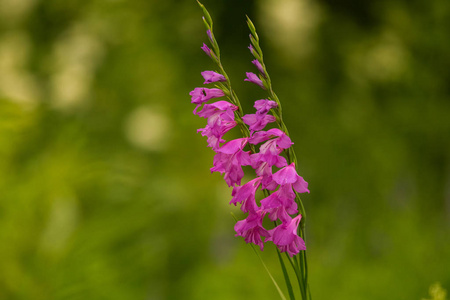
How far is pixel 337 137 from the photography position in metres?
1.69

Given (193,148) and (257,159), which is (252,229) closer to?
(257,159)

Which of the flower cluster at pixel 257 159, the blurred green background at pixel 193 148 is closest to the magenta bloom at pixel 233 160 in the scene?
the flower cluster at pixel 257 159

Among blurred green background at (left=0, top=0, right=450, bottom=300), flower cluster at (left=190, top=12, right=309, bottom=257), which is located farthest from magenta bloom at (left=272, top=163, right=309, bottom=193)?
blurred green background at (left=0, top=0, right=450, bottom=300)

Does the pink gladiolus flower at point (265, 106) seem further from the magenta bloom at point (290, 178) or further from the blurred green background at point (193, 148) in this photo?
the blurred green background at point (193, 148)

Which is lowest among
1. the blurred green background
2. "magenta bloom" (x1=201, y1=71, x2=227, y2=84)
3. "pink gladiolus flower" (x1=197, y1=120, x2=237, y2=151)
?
the blurred green background

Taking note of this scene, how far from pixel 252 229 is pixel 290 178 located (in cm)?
6

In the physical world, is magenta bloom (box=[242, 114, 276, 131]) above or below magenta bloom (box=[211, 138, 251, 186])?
above

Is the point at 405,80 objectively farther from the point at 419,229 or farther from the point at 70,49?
the point at 70,49

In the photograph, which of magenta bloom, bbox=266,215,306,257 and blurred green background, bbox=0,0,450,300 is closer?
magenta bloom, bbox=266,215,306,257

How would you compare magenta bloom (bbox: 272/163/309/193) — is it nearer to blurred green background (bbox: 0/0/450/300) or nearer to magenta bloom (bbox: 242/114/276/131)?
magenta bloom (bbox: 242/114/276/131)

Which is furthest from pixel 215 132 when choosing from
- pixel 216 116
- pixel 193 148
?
pixel 193 148

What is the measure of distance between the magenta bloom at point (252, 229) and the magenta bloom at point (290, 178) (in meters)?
0.04

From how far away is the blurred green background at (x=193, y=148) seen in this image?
1.18m

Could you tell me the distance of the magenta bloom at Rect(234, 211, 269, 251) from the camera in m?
0.47
